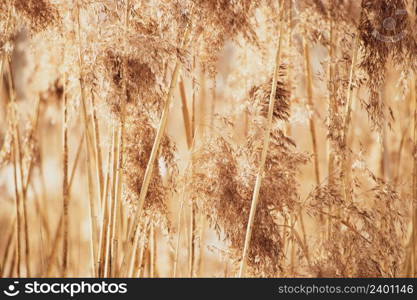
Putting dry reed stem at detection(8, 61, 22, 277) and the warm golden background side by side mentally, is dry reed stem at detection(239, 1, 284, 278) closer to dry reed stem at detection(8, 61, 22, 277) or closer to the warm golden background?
the warm golden background

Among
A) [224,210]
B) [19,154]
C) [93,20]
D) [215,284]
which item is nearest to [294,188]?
[224,210]

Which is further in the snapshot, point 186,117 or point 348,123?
point 186,117

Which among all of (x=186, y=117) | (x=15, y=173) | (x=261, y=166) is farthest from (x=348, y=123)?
(x=15, y=173)

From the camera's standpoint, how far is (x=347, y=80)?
2.57 metres

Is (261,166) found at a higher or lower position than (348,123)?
lower

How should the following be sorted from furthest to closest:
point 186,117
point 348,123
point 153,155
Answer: point 186,117 → point 348,123 → point 153,155

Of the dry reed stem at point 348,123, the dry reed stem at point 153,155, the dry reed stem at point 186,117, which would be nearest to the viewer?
the dry reed stem at point 153,155

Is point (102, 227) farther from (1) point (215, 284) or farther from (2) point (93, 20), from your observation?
(2) point (93, 20)

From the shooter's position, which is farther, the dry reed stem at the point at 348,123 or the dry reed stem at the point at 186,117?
the dry reed stem at the point at 186,117

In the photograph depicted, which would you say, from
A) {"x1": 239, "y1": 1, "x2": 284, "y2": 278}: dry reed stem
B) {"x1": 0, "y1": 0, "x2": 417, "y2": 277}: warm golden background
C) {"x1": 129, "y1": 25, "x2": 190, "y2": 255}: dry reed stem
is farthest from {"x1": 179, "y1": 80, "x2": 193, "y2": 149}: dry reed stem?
{"x1": 239, "y1": 1, "x2": 284, "y2": 278}: dry reed stem

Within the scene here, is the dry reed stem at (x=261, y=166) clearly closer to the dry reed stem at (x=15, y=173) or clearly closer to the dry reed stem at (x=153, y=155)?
the dry reed stem at (x=153, y=155)

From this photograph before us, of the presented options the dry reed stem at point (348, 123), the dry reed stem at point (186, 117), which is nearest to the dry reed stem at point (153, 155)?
the dry reed stem at point (186, 117)

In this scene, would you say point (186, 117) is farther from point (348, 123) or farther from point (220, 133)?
point (348, 123)

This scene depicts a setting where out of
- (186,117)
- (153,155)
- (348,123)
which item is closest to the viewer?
(153,155)
